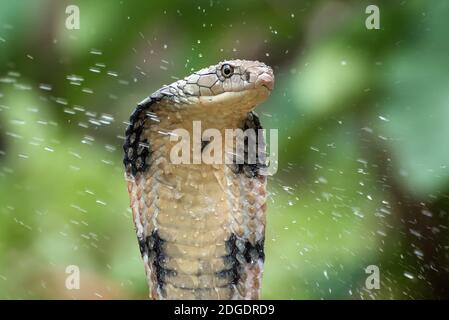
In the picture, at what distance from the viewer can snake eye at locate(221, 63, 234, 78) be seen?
283 centimetres

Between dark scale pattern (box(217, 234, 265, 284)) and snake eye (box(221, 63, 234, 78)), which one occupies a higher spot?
snake eye (box(221, 63, 234, 78))

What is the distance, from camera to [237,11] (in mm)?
5254

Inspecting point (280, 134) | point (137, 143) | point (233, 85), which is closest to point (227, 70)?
point (233, 85)

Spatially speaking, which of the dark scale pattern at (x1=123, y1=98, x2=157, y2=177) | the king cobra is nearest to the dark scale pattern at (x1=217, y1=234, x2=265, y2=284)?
the king cobra

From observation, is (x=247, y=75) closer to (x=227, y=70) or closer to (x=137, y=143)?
(x=227, y=70)

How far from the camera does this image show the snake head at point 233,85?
110 inches

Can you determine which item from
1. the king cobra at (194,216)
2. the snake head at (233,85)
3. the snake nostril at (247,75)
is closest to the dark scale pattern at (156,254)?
the king cobra at (194,216)

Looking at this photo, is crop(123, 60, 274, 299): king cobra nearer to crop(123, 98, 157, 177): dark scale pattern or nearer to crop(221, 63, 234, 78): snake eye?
crop(123, 98, 157, 177): dark scale pattern

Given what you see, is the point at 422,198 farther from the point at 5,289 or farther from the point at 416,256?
the point at 5,289

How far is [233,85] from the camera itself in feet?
9.23

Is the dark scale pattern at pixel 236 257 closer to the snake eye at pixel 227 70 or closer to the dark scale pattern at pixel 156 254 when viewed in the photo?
the dark scale pattern at pixel 156 254

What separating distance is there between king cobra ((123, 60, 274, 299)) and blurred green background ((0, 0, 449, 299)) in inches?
60.4

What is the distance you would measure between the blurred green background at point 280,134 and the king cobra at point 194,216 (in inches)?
60.4
